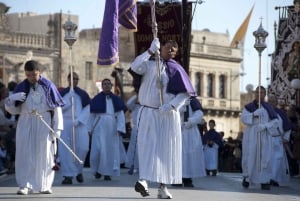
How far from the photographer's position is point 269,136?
75.4ft

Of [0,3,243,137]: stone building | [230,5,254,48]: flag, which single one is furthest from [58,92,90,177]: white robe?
[230,5,254,48]: flag

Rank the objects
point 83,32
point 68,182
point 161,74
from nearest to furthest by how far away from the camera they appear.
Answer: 1. point 161,74
2. point 68,182
3. point 83,32

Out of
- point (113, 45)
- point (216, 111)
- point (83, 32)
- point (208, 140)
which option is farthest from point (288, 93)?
point (216, 111)

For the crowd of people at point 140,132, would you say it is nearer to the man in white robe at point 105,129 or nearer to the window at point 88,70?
the man in white robe at point 105,129

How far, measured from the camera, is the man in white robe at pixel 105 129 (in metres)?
24.9

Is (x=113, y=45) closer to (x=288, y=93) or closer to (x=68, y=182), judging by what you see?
(x=68, y=182)

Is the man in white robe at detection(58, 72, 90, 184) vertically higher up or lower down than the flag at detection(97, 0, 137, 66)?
lower down

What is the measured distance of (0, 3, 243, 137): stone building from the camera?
255ft

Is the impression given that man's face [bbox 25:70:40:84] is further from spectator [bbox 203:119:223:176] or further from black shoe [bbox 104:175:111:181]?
spectator [bbox 203:119:223:176]

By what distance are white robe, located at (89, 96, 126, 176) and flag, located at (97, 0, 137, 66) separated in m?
5.70

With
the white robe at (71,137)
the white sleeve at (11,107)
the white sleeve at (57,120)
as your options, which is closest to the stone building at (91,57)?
the white robe at (71,137)

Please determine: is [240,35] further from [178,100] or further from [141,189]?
[141,189]

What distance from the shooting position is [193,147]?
76.4 ft

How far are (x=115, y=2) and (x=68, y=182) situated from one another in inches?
172
